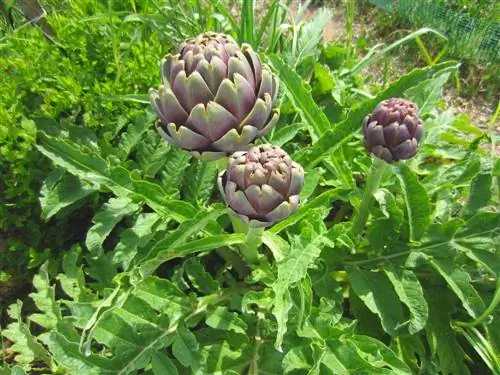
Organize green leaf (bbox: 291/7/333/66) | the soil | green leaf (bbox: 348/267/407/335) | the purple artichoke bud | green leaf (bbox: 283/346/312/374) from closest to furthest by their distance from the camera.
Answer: the purple artichoke bud
green leaf (bbox: 283/346/312/374)
green leaf (bbox: 348/267/407/335)
green leaf (bbox: 291/7/333/66)
the soil

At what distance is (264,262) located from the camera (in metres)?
1.57

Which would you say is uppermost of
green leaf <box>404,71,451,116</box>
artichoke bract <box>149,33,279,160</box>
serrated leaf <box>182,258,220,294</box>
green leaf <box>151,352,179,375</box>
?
artichoke bract <box>149,33,279,160</box>

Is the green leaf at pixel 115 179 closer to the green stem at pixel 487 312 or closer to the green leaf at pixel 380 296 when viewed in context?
the green leaf at pixel 380 296

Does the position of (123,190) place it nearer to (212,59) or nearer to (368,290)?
(212,59)

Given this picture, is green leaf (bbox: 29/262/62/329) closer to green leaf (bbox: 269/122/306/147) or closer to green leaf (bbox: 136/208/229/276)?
green leaf (bbox: 136/208/229/276)

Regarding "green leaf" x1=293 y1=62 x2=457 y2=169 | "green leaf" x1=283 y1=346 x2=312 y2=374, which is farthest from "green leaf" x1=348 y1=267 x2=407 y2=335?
"green leaf" x1=293 y1=62 x2=457 y2=169

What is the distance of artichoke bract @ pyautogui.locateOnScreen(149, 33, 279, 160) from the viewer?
3.91 feet

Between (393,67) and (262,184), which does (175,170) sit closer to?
(262,184)

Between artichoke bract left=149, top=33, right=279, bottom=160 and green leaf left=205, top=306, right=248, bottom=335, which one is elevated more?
artichoke bract left=149, top=33, right=279, bottom=160

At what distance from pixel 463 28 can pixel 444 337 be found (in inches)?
63.5

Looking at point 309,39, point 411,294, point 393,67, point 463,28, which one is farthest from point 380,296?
point 463,28

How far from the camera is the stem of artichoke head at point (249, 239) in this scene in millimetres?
1408

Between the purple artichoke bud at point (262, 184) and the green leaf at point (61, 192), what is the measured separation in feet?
2.00

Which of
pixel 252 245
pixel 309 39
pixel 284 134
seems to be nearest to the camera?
pixel 252 245
